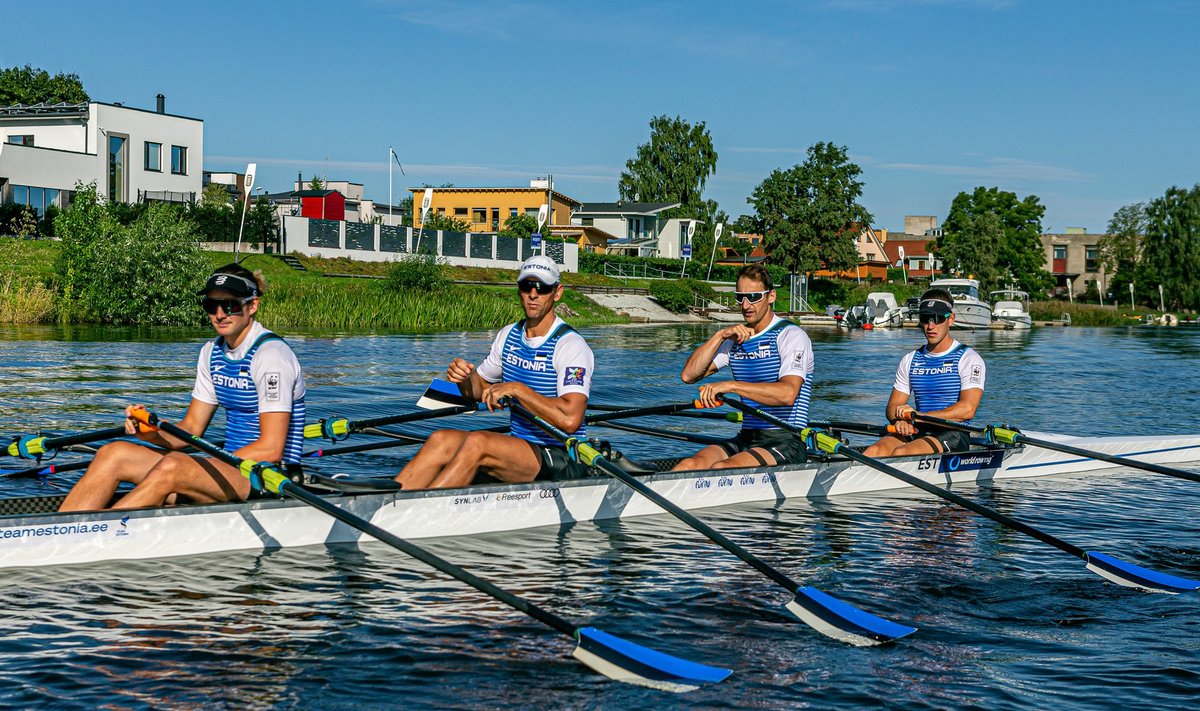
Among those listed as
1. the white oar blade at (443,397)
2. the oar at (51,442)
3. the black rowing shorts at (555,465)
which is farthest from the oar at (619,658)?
the oar at (51,442)

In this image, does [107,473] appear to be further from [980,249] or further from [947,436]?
[980,249]

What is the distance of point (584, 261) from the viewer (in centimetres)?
6681

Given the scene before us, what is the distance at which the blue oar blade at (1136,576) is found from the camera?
775 centimetres

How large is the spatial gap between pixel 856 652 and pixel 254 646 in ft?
10.8

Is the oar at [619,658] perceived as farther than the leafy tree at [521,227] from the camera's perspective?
No

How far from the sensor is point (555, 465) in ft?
28.0

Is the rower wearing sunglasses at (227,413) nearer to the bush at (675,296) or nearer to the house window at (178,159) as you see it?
the bush at (675,296)

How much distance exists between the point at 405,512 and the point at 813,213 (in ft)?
225

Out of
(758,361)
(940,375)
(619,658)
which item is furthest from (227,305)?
(940,375)

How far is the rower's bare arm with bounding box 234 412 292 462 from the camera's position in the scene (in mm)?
7027

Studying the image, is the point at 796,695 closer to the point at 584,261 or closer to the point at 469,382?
the point at 469,382

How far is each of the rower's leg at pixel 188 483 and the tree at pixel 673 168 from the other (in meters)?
91.9

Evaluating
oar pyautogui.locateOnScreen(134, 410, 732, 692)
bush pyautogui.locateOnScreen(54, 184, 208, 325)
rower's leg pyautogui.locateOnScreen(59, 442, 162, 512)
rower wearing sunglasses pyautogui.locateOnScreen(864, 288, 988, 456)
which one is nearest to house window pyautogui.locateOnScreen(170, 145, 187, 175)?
bush pyautogui.locateOnScreen(54, 184, 208, 325)

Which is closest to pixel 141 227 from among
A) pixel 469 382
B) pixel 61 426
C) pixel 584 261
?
pixel 61 426
